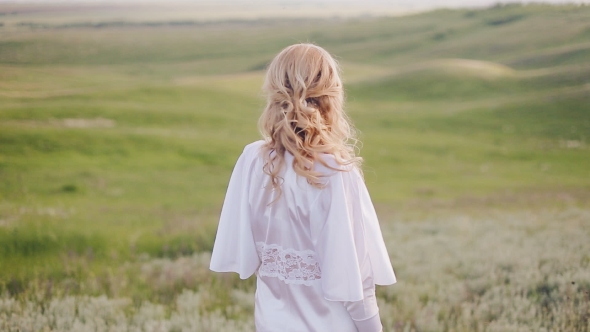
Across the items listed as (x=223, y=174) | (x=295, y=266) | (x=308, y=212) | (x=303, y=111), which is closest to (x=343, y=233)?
(x=308, y=212)

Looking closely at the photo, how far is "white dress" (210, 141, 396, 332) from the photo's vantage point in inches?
121

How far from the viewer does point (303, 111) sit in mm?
3150

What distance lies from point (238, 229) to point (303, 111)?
0.91 meters

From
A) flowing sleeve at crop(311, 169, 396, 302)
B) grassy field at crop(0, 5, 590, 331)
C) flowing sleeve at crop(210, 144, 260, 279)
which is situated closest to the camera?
flowing sleeve at crop(311, 169, 396, 302)

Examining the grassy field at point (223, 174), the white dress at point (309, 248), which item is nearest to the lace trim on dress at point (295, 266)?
Result: the white dress at point (309, 248)

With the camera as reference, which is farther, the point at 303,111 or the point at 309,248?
the point at 309,248

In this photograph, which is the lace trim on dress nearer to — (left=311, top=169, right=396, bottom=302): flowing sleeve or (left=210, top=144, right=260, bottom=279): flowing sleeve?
(left=311, top=169, right=396, bottom=302): flowing sleeve

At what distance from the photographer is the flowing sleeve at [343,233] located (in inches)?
120

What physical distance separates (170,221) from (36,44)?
6.42 meters

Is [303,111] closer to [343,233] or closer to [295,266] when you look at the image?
[343,233]

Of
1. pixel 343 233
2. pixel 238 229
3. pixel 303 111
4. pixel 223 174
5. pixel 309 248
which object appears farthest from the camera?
pixel 223 174

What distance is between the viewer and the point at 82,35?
20219mm

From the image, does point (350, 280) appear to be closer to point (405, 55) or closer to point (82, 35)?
point (82, 35)

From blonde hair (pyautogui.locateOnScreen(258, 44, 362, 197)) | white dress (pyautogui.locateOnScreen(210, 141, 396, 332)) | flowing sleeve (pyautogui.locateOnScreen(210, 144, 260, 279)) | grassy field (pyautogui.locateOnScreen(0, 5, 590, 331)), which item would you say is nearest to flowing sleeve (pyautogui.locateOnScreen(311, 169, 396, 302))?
white dress (pyautogui.locateOnScreen(210, 141, 396, 332))
